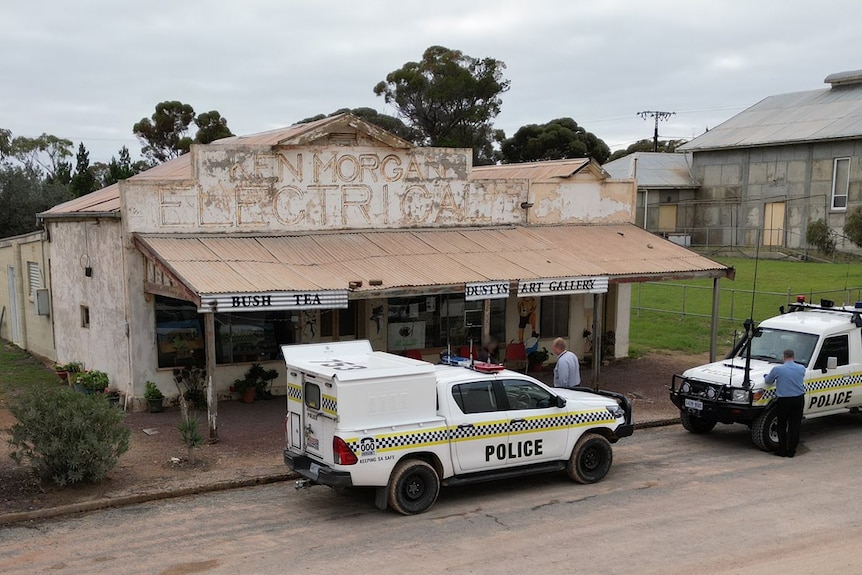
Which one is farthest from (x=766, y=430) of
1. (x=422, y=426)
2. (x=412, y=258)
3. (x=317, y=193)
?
(x=317, y=193)

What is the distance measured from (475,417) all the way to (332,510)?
2.13 metres

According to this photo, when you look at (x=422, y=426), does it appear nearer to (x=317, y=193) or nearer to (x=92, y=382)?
(x=317, y=193)

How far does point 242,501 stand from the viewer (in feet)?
35.4

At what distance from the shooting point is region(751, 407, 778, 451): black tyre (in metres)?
13.2

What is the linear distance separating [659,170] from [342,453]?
4410 centimetres

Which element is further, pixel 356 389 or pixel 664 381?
pixel 664 381

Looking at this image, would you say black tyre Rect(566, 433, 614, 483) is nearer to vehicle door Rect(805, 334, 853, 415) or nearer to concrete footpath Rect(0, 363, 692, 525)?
concrete footpath Rect(0, 363, 692, 525)

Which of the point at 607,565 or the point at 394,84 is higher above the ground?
the point at 394,84

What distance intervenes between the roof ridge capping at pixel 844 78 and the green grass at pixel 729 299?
1373 cm

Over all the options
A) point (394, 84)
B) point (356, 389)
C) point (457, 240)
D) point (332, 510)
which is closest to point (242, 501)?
point (332, 510)

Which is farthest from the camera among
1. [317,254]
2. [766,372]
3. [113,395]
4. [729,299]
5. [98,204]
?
[729,299]

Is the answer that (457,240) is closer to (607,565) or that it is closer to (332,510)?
(332,510)

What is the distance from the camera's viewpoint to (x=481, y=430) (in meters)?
10.6

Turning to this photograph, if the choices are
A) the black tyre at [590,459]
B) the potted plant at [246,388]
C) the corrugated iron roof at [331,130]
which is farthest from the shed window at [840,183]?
the black tyre at [590,459]
